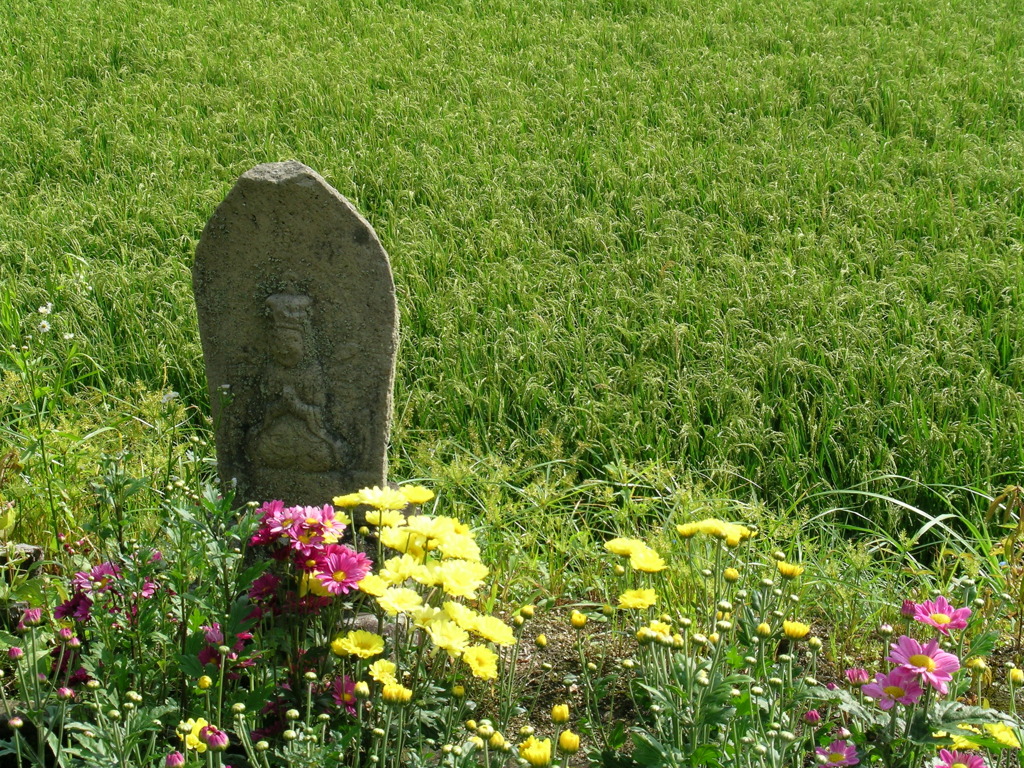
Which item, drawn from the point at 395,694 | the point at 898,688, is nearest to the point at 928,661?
the point at 898,688

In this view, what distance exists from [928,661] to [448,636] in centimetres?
69

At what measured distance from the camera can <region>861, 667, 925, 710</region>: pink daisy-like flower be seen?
1.51 metres

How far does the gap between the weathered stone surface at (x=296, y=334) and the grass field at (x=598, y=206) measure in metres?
0.41

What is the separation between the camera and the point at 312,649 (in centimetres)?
187

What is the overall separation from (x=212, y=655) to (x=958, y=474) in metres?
2.41

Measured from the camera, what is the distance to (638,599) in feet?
5.35

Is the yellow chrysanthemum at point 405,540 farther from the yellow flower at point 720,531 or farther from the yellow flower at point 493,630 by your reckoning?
the yellow flower at point 720,531

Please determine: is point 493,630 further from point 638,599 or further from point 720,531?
point 720,531

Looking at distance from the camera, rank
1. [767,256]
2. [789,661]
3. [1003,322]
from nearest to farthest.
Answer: [789,661], [1003,322], [767,256]

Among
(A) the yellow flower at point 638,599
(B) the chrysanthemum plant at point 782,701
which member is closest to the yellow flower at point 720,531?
(B) the chrysanthemum plant at point 782,701

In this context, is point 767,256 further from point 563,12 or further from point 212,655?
point 563,12

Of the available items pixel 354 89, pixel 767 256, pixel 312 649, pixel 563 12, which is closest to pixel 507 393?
pixel 767 256

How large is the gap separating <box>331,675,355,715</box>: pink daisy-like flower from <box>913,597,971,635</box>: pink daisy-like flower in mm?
929

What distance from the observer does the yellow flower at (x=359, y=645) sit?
1.55 m
